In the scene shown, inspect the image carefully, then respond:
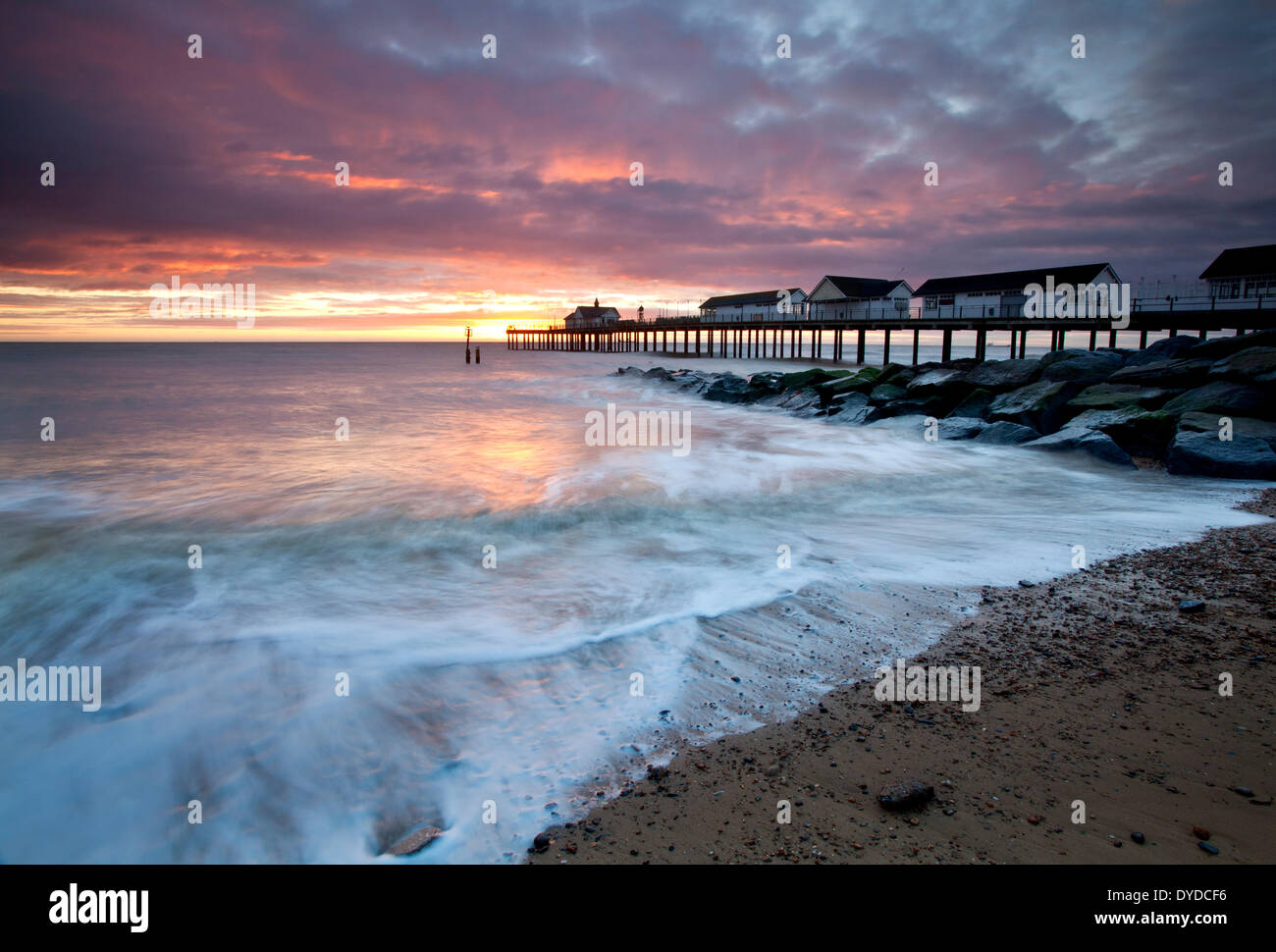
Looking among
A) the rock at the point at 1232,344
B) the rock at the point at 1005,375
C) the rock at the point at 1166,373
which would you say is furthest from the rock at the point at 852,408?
the rock at the point at 1232,344

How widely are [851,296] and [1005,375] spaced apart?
3108 centimetres

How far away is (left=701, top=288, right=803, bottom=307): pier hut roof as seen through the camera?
57.3m

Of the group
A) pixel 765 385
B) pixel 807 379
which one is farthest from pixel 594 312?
pixel 807 379

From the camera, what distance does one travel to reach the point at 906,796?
2.84 meters

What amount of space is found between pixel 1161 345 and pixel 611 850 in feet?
74.5

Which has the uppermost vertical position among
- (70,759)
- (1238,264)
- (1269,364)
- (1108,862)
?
(1238,264)

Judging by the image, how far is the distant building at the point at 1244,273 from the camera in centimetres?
2989

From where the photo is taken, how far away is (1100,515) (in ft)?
27.4

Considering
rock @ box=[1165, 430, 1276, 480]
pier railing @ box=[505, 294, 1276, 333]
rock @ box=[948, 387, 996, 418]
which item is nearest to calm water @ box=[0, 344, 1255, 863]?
rock @ box=[1165, 430, 1276, 480]

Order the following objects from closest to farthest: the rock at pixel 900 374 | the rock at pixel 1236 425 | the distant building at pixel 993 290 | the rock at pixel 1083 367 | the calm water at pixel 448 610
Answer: the calm water at pixel 448 610, the rock at pixel 1236 425, the rock at pixel 1083 367, the rock at pixel 900 374, the distant building at pixel 993 290

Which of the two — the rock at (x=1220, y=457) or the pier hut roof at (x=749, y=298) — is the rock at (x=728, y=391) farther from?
the pier hut roof at (x=749, y=298)
